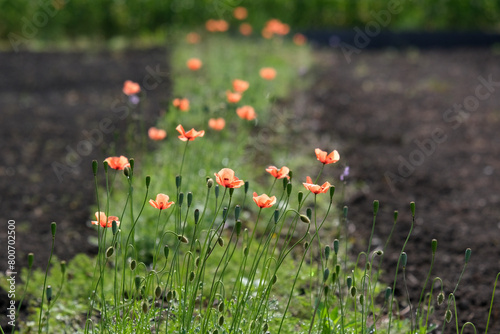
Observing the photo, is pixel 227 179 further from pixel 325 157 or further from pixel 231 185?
pixel 325 157

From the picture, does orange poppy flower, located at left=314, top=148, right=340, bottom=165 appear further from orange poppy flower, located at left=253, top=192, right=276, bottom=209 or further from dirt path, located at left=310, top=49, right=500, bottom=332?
dirt path, located at left=310, top=49, right=500, bottom=332

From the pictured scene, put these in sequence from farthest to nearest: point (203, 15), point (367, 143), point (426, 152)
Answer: point (203, 15) → point (367, 143) → point (426, 152)

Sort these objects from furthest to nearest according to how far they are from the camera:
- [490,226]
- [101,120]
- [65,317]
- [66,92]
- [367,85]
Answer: [367,85] → [66,92] → [101,120] → [490,226] → [65,317]

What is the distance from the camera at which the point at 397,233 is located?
12.8 ft

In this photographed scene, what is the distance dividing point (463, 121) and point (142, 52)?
473cm

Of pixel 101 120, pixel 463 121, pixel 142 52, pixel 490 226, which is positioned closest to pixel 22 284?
pixel 490 226

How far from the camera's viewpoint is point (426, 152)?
216 inches

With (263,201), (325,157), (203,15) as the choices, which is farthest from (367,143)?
(203,15)

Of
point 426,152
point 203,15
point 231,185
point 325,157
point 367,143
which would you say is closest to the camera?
point 231,185

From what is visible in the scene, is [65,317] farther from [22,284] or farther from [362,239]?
[362,239]

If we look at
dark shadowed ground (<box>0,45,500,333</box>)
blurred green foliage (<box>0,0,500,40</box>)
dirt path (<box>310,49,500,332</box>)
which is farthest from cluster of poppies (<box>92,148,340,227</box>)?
blurred green foliage (<box>0,0,500,40</box>)

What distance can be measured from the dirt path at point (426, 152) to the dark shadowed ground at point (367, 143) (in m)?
0.01

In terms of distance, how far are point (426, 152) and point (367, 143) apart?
50 centimetres

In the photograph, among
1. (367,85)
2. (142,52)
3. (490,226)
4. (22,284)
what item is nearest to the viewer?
(22,284)
